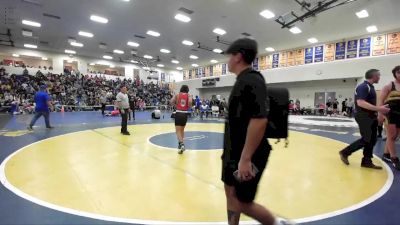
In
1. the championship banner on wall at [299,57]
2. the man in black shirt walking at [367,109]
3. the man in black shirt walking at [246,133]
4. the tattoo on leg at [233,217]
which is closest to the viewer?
the man in black shirt walking at [246,133]

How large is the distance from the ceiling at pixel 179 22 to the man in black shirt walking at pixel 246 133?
11137mm

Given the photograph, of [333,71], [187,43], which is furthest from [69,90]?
[333,71]

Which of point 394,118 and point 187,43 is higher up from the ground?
point 187,43

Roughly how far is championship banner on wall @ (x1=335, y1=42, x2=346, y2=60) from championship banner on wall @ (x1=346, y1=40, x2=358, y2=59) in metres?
0.28

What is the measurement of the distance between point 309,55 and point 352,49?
3.27 metres

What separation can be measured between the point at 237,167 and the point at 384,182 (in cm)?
329

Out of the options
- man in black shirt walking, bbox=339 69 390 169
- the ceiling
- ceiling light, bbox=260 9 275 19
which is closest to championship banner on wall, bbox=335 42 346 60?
the ceiling

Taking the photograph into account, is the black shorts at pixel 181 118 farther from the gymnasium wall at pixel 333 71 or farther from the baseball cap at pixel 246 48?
the gymnasium wall at pixel 333 71

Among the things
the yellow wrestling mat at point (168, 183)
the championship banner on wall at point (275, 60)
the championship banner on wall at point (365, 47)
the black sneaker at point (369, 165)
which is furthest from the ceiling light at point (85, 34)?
the championship banner on wall at point (365, 47)

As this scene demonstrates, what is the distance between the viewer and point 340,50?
1856 cm

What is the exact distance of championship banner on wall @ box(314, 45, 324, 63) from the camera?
1959cm

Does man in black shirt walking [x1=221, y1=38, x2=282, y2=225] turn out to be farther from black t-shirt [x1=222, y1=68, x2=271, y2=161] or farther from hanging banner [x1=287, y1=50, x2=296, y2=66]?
hanging banner [x1=287, y1=50, x2=296, y2=66]

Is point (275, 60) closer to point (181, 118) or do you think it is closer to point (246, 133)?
point (181, 118)

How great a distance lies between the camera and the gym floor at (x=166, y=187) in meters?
2.59
